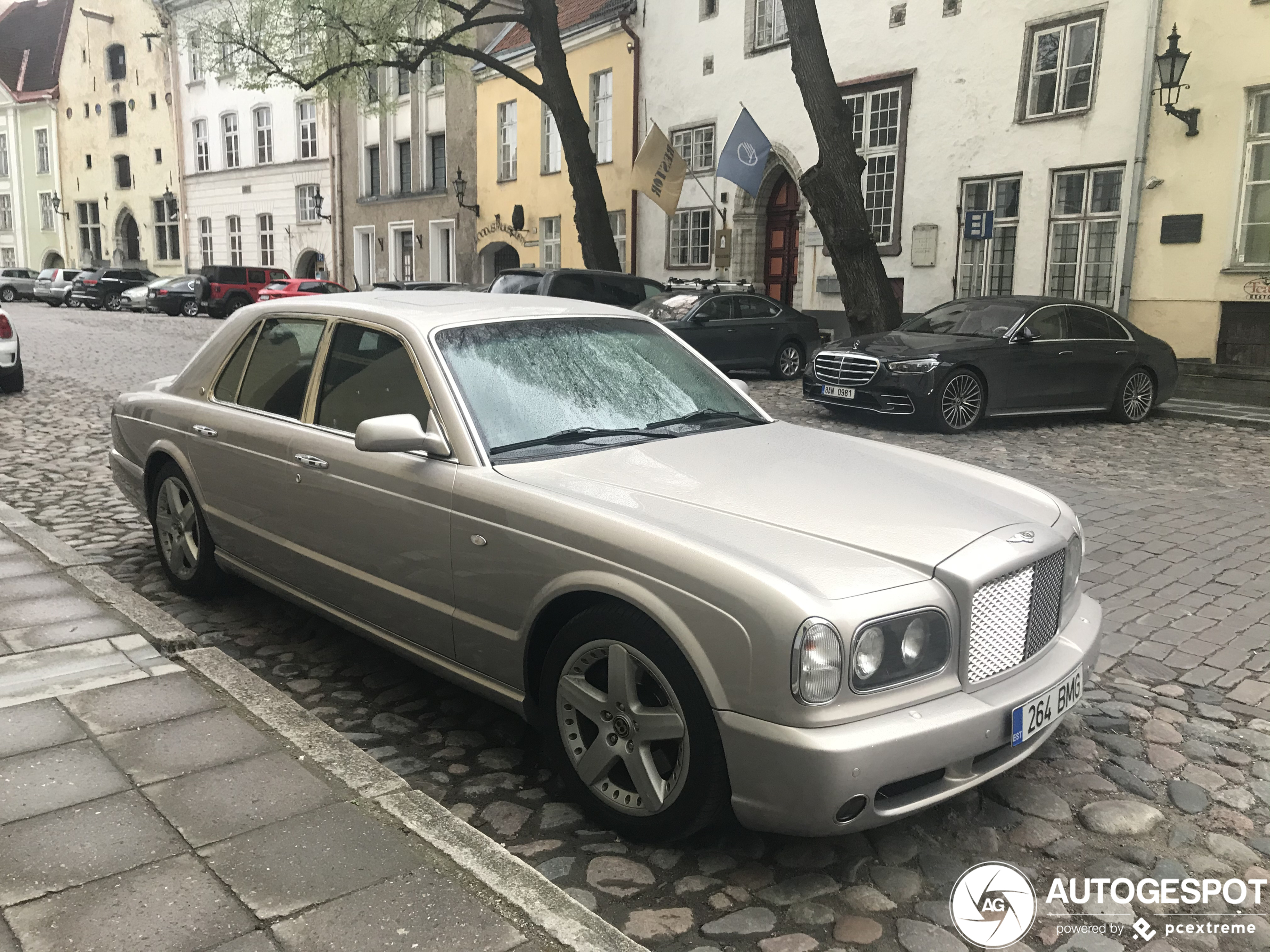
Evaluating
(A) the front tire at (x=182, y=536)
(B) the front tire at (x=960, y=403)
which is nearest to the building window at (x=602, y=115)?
(B) the front tire at (x=960, y=403)

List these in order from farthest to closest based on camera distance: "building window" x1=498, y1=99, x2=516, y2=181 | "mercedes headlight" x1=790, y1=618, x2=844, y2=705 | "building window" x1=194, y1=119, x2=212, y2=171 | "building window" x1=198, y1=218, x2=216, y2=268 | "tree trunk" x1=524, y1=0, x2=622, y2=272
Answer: "building window" x1=198, y1=218, x2=216, y2=268 < "building window" x1=194, y1=119, x2=212, y2=171 < "building window" x1=498, y1=99, x2=516, y2=181 < "tree trunk" x1=524, y1=0, x2=622, y2=272 < "mercedes headlight" x1=790, y1=618, x2=844, y2=705

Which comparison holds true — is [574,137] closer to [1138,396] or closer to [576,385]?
[1138,396]

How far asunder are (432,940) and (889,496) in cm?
190

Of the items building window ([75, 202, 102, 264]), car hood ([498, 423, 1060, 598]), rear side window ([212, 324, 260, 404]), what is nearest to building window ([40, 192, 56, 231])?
building window ([75, 202, 102, 264])

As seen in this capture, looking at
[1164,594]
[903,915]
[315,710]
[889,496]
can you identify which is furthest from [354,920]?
[1164,594]

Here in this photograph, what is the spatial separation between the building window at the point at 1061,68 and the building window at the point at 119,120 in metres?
45.4

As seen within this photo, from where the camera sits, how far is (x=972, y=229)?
19.5 m

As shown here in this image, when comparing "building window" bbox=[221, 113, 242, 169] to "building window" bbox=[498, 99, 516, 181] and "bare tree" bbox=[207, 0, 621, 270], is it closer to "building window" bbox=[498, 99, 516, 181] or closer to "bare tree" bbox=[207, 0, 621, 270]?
"building window" bbox=[498, 99, 516, 181]

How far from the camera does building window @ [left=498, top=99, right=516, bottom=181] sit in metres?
31.7

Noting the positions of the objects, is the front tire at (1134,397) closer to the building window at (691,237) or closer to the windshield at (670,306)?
the windshield at (670,306)

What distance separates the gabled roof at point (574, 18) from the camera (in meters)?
26.7

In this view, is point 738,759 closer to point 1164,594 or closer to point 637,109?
point 1164,594

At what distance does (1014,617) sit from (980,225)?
1775 centimetres

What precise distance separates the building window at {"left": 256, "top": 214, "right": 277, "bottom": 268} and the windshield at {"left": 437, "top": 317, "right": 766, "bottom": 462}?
4190cm
